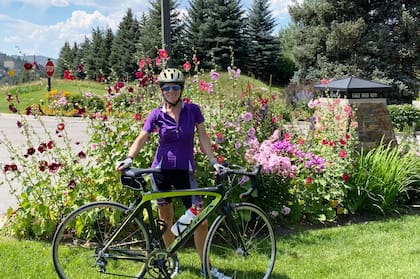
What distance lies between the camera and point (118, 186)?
4098 millimetres

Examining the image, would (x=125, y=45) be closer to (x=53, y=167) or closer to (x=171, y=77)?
(x=53, y=167)

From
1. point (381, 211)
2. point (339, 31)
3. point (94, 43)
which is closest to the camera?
point (381, 211)

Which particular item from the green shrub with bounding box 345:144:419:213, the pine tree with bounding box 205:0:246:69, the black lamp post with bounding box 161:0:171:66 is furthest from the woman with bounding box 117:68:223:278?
the pine tree with bounding box 205:0:246:69

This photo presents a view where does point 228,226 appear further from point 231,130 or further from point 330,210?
point 330,210

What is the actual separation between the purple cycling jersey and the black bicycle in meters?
0.21

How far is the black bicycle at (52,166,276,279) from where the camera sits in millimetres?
3000

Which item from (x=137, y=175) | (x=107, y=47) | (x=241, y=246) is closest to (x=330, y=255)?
(x=241, y=246)

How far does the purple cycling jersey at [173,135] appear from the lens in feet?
10.2

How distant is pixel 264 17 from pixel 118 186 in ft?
94.0

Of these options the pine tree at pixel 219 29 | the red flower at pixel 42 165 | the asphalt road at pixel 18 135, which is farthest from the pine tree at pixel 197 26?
the red flower at pixel 42 165

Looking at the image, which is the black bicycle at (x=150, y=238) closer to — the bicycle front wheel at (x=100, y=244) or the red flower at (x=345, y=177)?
the bicycle front wheel at (x=100, y=244)

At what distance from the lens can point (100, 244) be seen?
10.3 ft

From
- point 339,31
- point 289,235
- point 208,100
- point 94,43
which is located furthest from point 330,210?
point 94,43

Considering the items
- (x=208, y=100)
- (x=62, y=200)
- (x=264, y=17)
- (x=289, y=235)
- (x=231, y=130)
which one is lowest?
(x=289, y=235)
